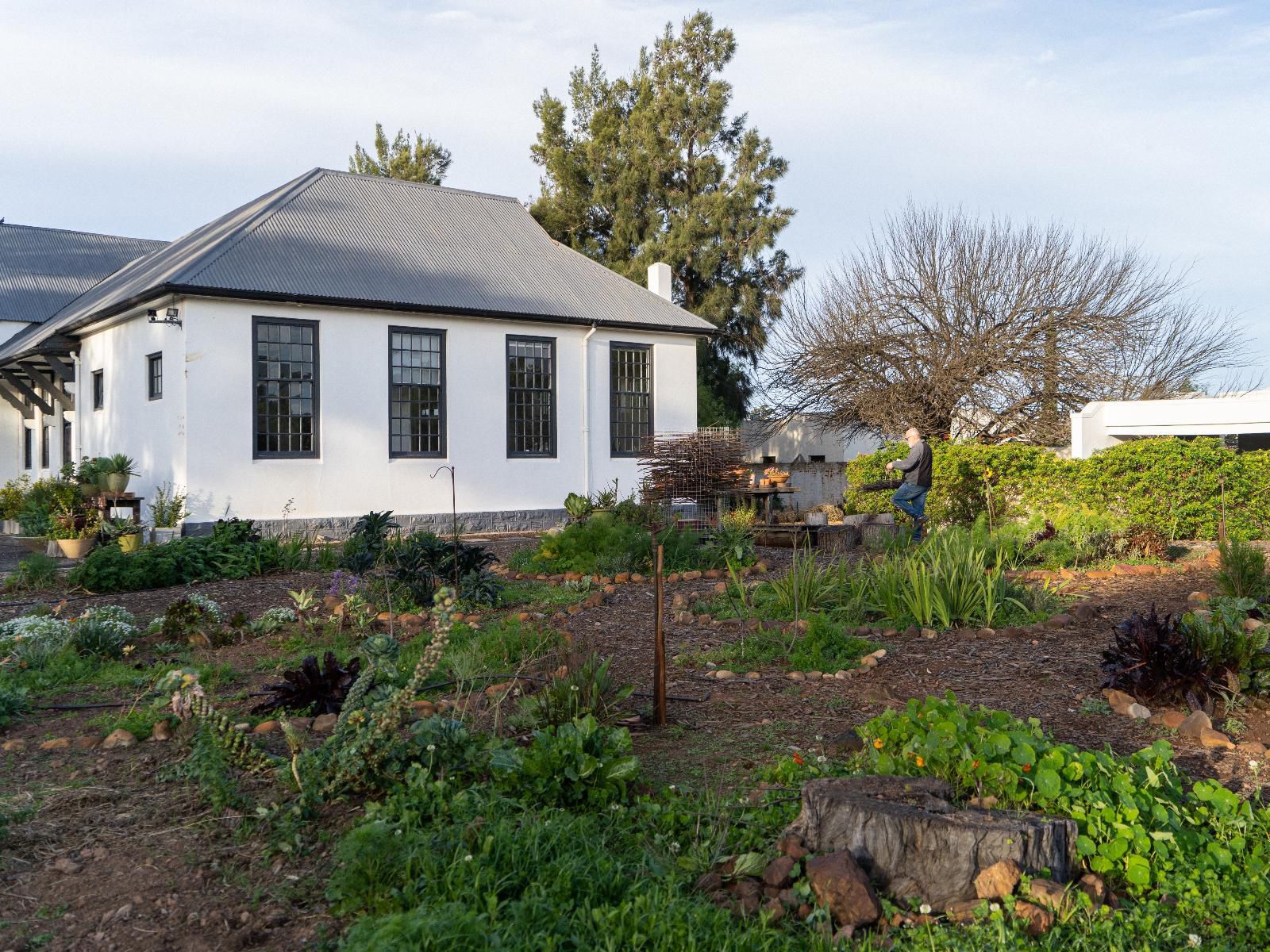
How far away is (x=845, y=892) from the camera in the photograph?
2.82m

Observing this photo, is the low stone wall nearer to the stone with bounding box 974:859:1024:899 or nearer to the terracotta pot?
the terracotta pot

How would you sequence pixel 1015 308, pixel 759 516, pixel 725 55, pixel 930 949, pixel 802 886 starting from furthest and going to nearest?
pixel 725 55 < pixel 1015 308 < pixel 759 516 < pixel 802 886 < pixel 930 949

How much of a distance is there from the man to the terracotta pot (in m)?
10.5

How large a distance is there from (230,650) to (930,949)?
16.9 ft

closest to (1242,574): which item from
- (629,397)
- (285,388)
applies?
(285,388)

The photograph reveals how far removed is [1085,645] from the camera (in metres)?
6.22

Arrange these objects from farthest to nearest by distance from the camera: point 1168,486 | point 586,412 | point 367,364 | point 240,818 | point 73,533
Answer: point 586,412 → point 367,364 → point 73,533 → point 1168,486 → point 240,818

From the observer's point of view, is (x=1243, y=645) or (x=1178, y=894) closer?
(x=1178, y=894)

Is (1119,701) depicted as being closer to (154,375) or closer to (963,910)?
(963,910)

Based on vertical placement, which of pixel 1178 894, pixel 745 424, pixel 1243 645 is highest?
pixel 745 424

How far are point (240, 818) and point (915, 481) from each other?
31.5 feet

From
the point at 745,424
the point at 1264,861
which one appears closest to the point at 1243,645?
the point at 1264,861

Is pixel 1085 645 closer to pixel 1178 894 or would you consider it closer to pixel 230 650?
pixel 1178 894

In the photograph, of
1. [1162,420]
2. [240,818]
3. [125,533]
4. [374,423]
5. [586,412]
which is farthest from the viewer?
[586,412]
